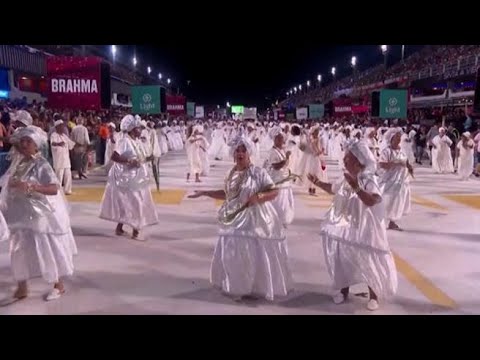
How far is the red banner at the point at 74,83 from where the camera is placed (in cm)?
931

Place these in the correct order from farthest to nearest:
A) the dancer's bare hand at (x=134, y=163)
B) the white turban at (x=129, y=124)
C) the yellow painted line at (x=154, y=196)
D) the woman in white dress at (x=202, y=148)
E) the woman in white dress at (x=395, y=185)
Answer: the woman in white dress at (x=202, y=148)
the yellow painted line at (x=154, y=196)
the woman in white dress at (x=395, y=185)
the white turban at (x=129, y=124)
the dancer's bare hand at (x=134, y=163)

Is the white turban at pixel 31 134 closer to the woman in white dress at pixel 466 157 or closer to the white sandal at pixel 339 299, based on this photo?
the white sandal at pixel 339 299

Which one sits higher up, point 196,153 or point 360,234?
point 196,153

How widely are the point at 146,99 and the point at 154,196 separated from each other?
3.12 m

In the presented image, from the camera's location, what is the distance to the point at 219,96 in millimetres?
77250

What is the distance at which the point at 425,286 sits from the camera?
596 cm

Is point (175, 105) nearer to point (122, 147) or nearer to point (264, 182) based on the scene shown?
point (122, 147)

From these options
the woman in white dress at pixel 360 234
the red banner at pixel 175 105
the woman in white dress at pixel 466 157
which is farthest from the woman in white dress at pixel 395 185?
the red banner at pixel 175 105

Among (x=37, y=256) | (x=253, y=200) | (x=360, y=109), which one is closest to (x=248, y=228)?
(x=253, y=200)

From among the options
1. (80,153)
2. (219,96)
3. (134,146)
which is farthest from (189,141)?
(219,96)

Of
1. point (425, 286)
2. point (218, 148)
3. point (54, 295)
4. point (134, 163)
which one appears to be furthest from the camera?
point (218, 148)

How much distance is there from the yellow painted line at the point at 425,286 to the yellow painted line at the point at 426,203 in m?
4.51
